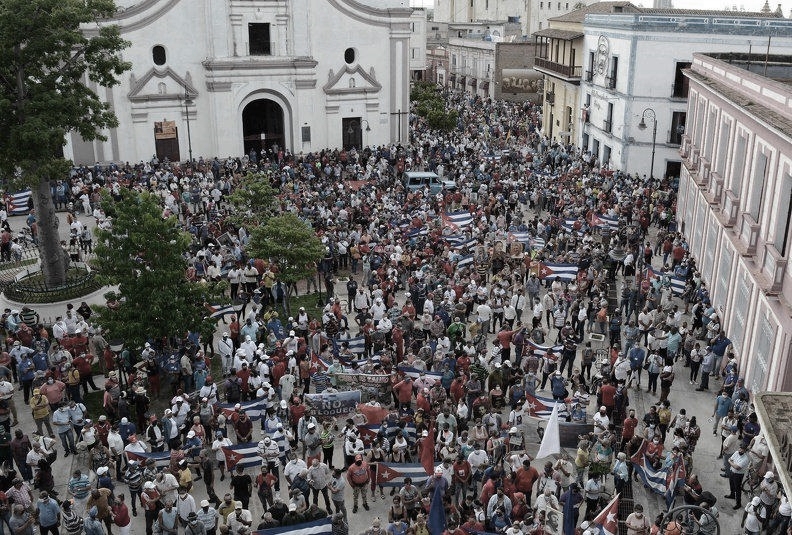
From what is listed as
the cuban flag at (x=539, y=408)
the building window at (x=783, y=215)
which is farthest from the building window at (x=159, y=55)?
the building window at (x=783, y=215)

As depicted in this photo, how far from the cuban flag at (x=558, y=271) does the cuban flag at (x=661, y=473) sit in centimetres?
1023

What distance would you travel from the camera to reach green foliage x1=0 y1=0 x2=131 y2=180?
22984 millimetres

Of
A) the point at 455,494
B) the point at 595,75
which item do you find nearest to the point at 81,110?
the point at 455,494

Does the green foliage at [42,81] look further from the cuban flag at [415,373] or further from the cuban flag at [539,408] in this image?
the cuban flag at [539,408]

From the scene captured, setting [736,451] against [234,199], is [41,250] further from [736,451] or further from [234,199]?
[736,451]

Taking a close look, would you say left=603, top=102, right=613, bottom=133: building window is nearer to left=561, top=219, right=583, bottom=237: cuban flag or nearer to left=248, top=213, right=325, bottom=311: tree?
left=561, top=219, right=583, bottom=237: cuban flag

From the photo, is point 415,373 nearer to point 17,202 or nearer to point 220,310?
point 220,310

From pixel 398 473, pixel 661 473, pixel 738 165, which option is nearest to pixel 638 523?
pixel 661 473

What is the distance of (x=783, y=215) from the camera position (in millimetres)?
18562

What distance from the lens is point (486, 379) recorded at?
64.6 feet

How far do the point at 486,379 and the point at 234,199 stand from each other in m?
16.1

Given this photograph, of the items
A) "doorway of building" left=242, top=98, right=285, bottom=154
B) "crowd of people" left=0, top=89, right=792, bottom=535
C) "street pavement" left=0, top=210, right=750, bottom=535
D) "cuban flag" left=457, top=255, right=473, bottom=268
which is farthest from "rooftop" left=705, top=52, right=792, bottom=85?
"doorway of building" left=242, top=98, right=285, bottom=154

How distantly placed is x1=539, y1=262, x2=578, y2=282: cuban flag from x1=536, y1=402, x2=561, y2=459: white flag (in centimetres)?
973

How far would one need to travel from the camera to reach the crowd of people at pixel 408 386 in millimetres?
14555
